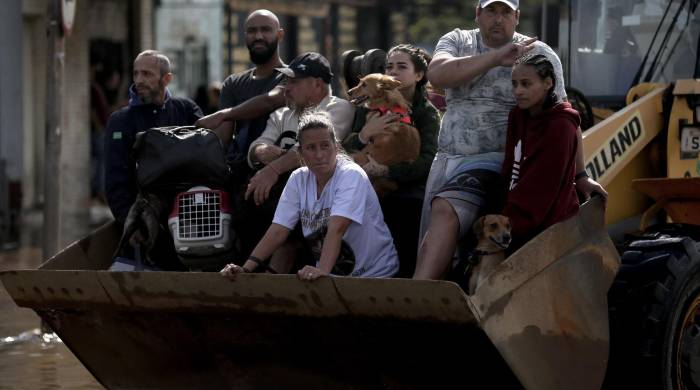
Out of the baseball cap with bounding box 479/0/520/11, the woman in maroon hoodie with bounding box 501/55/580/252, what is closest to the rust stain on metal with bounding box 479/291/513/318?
the woman in maroon hoodie with bounding box 501/55/580/252

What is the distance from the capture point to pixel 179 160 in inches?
323

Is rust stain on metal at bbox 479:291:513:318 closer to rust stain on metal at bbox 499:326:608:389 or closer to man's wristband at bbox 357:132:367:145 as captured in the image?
rust stain on metal at bbox 499:326:608:389

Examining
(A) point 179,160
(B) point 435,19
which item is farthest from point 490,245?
(B) point 435,19

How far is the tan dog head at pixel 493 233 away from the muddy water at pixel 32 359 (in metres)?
2.90

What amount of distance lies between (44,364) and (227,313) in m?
2.98

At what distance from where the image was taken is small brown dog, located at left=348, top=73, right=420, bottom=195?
814cm

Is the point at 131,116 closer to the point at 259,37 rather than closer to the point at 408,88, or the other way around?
the point at 259,37

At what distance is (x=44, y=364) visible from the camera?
10016 millimetres

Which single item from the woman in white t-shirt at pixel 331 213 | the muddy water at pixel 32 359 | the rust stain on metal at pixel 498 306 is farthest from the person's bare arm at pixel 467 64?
the muddy water at pixel 32 359

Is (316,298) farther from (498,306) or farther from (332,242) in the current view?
(498,306)

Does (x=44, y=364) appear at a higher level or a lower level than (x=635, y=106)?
lower

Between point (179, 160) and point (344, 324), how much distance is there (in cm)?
151

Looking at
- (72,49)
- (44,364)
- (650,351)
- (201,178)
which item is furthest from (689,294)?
(72,49)

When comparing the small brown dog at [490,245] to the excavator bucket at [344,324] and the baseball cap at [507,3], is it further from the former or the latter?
the baseball cap at [507,3]
